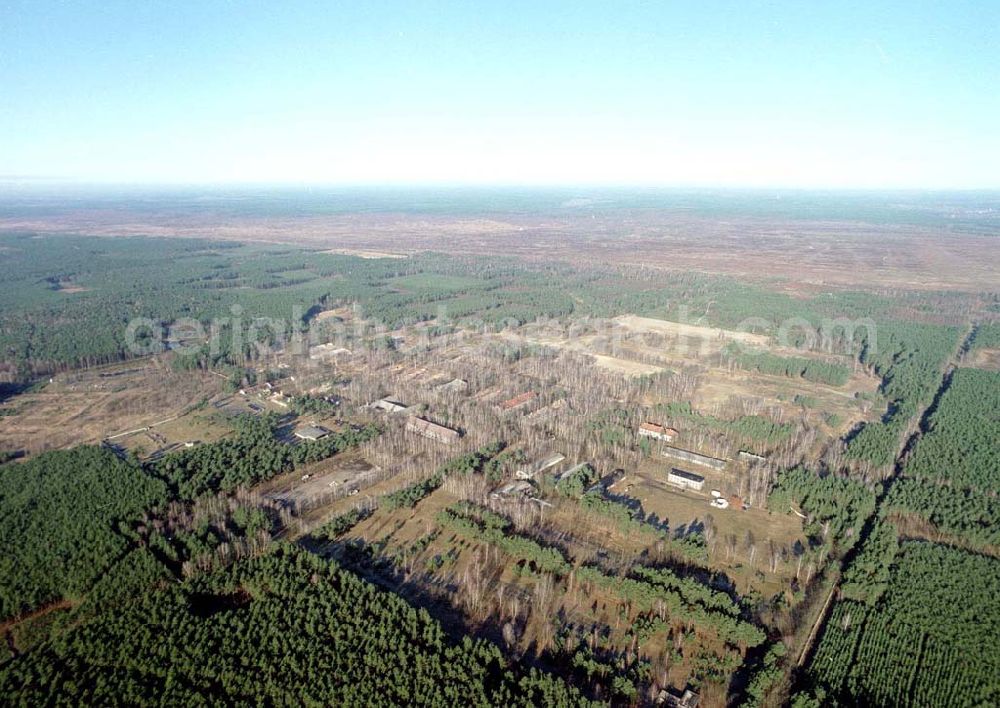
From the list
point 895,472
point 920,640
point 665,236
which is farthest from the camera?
point 665,236

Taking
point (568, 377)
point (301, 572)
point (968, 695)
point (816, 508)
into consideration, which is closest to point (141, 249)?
point (568, 377)

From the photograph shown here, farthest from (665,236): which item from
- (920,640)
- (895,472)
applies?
(920,640)

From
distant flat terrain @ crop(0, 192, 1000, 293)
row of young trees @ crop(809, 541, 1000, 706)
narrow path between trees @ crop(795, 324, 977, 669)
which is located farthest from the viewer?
distant flat terrain @ crop(0, 192, 1000, 293)

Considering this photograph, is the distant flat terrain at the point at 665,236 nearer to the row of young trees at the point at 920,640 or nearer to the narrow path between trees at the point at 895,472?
the narrow path between trees at the point at 895,472

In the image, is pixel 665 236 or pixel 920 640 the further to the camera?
pixel 665 236

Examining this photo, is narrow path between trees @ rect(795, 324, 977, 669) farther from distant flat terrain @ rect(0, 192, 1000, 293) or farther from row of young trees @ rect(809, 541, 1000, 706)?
distant flat terrain @ rect(0, 192, 1000, 293)

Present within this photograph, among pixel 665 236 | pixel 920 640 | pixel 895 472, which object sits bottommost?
pixel 920 640

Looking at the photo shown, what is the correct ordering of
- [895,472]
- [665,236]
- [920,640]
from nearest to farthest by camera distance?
[920,640], [895,472], [665,236]

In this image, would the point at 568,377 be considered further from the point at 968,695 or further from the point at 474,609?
the point at 968,695

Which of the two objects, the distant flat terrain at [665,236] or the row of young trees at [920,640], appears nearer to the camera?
the row of young trees at [920,640]

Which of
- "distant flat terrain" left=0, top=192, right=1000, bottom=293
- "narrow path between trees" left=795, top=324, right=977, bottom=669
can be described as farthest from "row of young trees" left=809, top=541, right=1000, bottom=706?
"distant flat terrain" left=0, top=192, right=1000, bottom=293

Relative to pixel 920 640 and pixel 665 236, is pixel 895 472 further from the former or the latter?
pixel 665 236

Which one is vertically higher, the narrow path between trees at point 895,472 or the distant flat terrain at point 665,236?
the distant flat terrain at point 665,236

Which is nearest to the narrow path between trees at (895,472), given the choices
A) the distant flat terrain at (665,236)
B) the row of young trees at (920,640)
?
the row of young trees at (920,640)
